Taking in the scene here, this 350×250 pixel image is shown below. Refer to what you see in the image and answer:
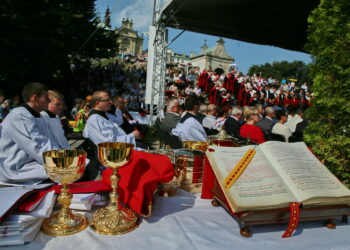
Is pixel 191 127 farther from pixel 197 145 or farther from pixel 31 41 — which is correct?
pixel 31 41

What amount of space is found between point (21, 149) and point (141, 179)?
65.7 inches

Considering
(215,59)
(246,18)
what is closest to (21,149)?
(246,18)

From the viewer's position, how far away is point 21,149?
2266mm

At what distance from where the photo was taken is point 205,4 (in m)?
8.11

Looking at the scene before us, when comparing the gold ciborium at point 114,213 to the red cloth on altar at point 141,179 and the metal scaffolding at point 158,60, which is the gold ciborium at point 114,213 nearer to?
the red cloth on altar at point 141,179

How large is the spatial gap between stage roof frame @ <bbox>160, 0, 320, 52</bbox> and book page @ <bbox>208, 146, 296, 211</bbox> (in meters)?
7.04

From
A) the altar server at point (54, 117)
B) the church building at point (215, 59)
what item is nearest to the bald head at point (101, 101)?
the altar server at point (54, 117)

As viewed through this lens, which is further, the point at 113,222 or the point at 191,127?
the point at 191,127

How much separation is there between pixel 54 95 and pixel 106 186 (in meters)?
2.56

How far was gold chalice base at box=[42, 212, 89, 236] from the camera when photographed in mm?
992

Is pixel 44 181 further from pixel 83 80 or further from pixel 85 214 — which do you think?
pixel 83 80

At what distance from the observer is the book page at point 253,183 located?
1055 mm

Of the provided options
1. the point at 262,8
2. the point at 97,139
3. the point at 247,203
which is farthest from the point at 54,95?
the point at 262,8

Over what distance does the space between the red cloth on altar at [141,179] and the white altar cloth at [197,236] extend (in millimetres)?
110
